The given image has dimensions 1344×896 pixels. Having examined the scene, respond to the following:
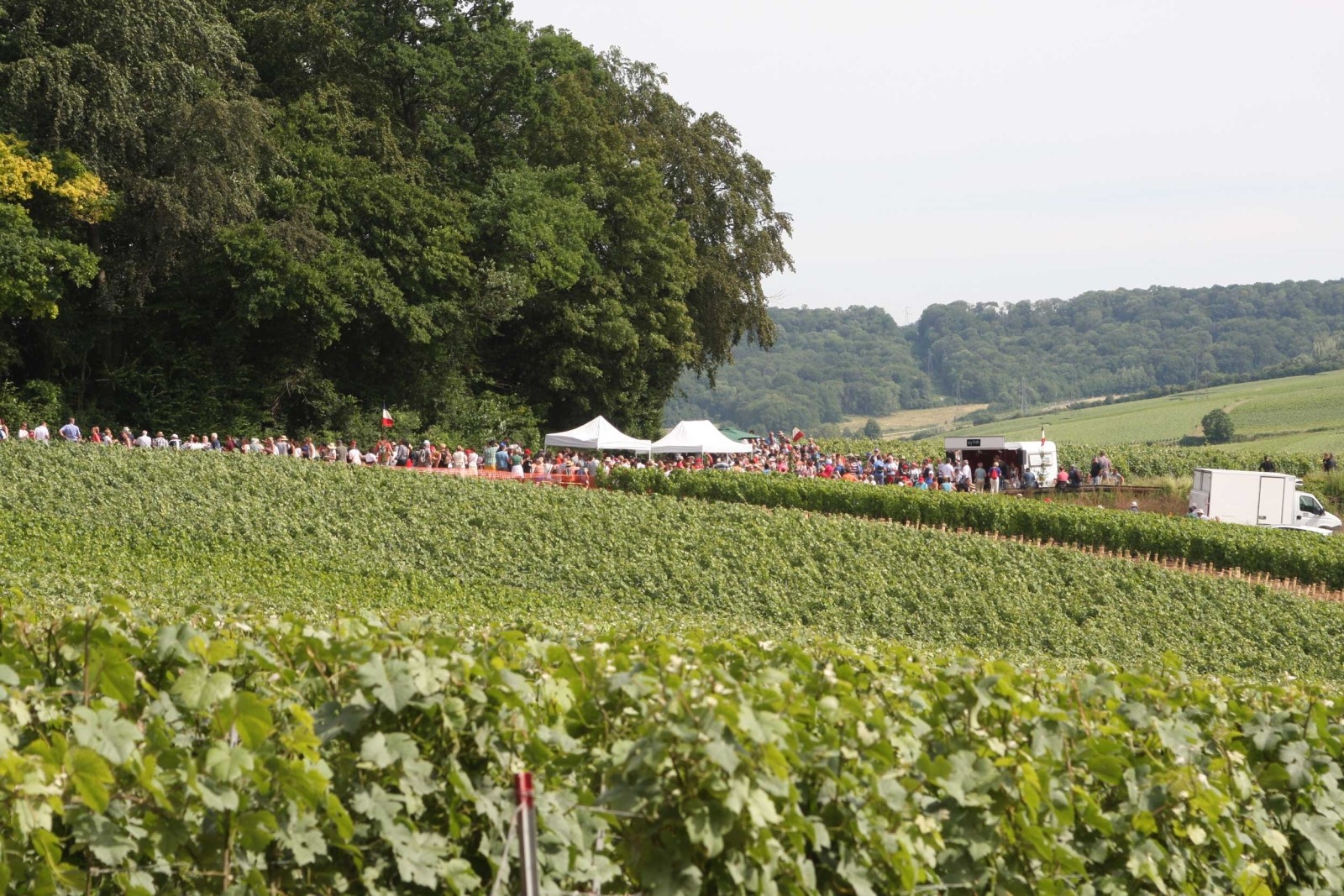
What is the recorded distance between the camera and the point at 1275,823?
582cm

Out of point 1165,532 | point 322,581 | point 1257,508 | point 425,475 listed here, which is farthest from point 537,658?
point 1257,508

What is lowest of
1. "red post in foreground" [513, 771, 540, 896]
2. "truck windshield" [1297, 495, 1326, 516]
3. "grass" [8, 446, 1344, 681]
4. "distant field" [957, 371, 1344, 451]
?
"grass" [8, 446, 1344, 681]

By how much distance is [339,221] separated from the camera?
43188 mm

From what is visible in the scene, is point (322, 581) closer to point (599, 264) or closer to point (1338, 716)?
point (1338, 716)

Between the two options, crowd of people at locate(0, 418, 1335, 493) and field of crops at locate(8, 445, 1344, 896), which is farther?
crowd of people at locate(0, 418, 1335, 493)

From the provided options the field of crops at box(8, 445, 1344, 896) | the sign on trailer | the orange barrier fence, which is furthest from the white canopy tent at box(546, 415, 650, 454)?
the field of crops at box(8, 445, 1344, 896)

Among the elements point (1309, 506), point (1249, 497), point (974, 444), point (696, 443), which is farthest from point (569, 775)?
point (974, 444)

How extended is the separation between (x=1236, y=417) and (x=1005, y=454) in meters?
66.8

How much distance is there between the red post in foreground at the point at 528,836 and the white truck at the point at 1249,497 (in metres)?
39.2

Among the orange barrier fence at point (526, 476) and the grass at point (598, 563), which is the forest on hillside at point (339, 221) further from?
the grass at point (598, 563)

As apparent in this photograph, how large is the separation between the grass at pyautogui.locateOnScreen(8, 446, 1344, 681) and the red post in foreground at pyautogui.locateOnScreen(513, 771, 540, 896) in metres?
16.4

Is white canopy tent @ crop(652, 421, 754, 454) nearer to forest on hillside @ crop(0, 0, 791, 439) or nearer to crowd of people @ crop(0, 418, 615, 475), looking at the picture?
crowd of people @ crop(0, 418, 615, 475)

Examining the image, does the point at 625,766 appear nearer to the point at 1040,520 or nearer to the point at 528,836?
the point at 528,836

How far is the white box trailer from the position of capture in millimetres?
50125
